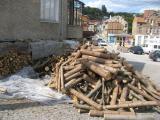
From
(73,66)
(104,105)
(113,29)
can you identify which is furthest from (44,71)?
(113,29)

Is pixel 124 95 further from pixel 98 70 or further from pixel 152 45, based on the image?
pixel 152 45

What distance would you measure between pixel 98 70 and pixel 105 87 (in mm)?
643

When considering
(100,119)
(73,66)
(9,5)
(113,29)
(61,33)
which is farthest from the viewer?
(113,29)

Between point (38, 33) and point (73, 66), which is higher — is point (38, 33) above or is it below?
above

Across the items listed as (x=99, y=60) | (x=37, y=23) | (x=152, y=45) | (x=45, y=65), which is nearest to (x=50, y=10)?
(x=37, y=23)

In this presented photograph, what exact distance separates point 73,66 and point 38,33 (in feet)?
15.2

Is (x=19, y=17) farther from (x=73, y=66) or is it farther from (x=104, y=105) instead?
(x=104, y=105)

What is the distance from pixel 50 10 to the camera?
19297mm

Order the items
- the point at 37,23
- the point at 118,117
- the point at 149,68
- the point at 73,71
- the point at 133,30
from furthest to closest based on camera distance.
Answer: the point at 133,30, the point at 149,68, the point at 37,23, the point at 73,71, the point at 118,117

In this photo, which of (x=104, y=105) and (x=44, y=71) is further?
(x=44, y=71)

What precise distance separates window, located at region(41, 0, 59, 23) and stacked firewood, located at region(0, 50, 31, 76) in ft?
9.59

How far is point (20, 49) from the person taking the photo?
54.9 ft

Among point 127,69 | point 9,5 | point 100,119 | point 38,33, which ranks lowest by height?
point 100,119

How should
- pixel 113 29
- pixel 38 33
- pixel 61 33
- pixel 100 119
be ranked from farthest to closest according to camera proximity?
pixel 113 29, pixel 61 33, pixel 38 33, pixel 100 119
